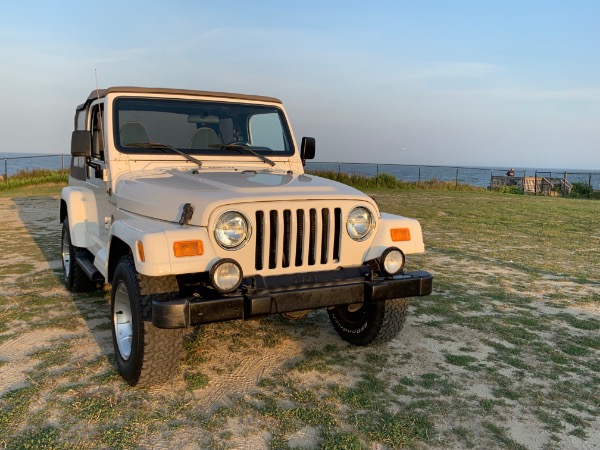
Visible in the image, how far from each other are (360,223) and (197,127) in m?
2.01

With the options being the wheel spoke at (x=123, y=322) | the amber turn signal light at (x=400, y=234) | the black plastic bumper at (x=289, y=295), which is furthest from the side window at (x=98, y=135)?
the amber turn signal light at (x=400, y=234)

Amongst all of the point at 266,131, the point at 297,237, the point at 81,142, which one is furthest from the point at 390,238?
the point at 81,142

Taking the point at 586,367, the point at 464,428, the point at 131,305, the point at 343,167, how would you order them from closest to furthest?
the point at 464,428 < the point at 131,305 < the point at 586,367 < the point at 343,167

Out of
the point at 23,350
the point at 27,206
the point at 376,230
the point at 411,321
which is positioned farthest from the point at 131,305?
the point at 27,206

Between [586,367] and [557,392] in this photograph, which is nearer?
[557,392]

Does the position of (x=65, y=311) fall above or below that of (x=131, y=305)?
below

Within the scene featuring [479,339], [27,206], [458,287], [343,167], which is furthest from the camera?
[343,167]

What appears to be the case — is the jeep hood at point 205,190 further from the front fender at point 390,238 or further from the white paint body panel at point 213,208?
the front fender at point 390,238

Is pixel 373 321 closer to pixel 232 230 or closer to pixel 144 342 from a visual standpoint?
pixel 232 230

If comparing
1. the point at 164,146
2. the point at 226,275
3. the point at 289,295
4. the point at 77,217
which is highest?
the point at 164,146

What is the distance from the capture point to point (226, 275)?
302 cm

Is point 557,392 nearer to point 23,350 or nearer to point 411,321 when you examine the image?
point 411,321

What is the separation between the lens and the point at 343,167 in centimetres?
2789

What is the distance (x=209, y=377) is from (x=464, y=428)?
173cm
